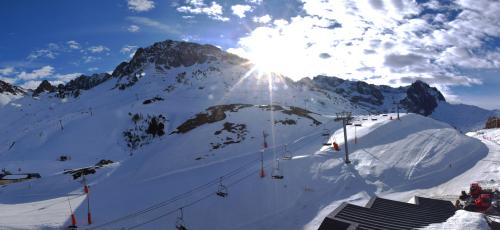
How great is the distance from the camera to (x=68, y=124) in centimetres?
10581

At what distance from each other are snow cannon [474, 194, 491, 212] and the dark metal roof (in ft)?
5.39

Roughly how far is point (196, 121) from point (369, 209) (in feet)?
189

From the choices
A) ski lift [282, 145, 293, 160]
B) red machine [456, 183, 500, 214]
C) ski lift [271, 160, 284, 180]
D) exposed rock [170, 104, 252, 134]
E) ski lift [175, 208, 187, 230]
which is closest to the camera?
red machine [456, 183, 500, 214]

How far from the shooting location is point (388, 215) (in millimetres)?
25703

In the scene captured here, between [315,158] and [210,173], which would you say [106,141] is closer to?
[210,173]

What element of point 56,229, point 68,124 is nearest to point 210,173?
point 56,229

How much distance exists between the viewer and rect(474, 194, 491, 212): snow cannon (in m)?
27.4

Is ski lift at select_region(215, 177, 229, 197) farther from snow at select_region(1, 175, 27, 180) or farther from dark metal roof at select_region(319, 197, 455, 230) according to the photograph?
snow at select_region(1, 175, 27, 180)

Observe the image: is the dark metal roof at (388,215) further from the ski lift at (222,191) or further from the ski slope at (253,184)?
the ski lift at (222,191)

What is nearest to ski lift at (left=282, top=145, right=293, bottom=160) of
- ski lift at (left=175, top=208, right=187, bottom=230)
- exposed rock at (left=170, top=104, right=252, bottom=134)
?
ski lift at (left=175, top=208, right=187, bottom=230)

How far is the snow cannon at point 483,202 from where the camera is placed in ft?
89.9

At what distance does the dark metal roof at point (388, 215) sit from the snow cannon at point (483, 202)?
5.39 ft

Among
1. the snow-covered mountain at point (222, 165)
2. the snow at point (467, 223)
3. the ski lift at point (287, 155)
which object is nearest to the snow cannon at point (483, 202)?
the snow at point (467, 223)

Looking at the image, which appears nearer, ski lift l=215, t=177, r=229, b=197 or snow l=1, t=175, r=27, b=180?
ski lift l=215, t=177, r=229, b=197
